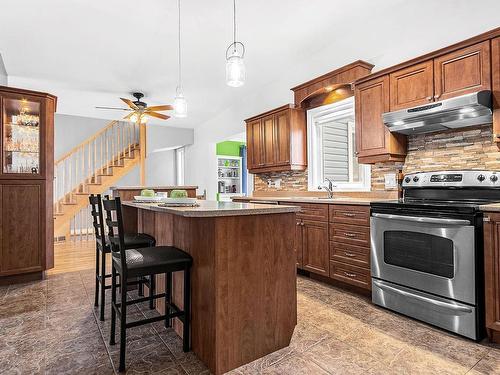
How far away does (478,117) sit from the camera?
8.38 feet

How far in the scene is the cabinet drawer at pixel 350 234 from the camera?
293 cm

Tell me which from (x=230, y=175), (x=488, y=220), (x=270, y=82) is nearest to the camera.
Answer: (x=488, y=220)

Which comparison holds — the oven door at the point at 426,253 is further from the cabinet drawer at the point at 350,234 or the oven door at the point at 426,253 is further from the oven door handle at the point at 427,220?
the cabinet drawer at the point at 350,234

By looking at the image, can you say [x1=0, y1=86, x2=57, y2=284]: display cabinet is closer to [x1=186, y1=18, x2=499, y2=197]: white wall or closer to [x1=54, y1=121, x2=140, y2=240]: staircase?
[x1=186, y1=18, x2=499, y2=197]: white wall

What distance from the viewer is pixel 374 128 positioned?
3.21 meters

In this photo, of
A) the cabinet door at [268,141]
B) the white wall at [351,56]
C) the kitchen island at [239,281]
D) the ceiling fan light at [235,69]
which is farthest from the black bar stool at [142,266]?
the white wall at [351,56]

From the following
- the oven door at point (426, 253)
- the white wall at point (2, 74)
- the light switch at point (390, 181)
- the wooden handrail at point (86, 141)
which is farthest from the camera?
the wooden handrail at point (86, 141)

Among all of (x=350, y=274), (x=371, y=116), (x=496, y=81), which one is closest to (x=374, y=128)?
(x=371, y=116)

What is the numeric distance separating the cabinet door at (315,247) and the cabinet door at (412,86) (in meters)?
1.42

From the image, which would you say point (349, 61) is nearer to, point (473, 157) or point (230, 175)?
point (473, 157)

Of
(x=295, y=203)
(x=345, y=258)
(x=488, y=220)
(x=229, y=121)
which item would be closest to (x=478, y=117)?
(x=488, y=220)

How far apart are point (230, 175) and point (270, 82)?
3.83 meters

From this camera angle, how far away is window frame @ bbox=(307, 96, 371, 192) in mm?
4027

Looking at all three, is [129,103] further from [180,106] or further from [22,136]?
[180,106]
